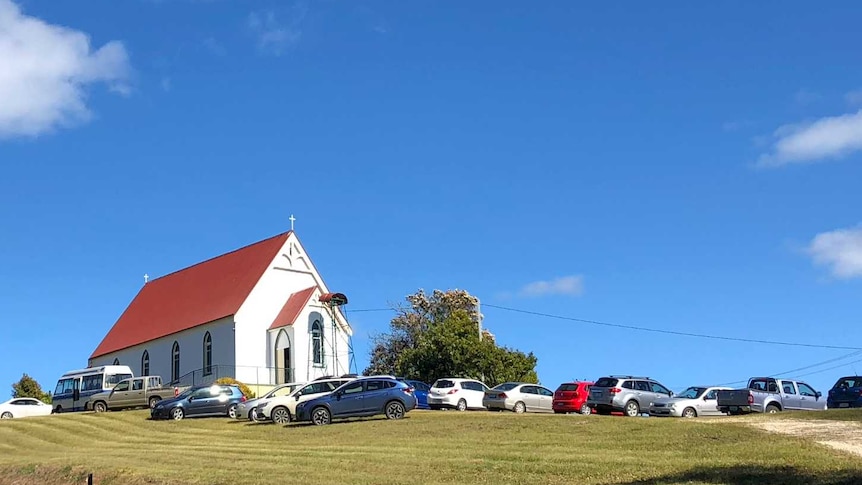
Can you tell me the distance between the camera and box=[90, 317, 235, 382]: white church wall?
56.9m

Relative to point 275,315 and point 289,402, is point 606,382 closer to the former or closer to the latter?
point 289,402

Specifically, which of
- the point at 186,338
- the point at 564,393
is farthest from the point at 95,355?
the point at 564,393

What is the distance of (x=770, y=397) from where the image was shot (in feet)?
123

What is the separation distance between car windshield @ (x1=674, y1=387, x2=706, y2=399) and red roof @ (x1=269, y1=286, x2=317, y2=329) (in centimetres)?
2600

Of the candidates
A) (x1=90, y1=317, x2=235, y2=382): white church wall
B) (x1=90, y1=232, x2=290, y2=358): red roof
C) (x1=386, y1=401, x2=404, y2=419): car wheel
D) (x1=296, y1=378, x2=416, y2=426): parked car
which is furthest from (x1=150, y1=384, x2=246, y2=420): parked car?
(x1=90, y1=232, x2=290, y2=358): red roof

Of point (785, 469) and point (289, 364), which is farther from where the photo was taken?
point (289, 364)

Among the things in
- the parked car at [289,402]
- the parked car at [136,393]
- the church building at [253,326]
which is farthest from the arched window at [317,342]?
the parked car at [289,402]

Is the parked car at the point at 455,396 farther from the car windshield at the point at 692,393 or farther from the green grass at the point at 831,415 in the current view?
the green grass at the point at 831,415

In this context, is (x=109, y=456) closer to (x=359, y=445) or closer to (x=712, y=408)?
(x=359, y=445)

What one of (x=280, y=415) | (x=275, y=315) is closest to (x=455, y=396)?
(x=280, y=415)

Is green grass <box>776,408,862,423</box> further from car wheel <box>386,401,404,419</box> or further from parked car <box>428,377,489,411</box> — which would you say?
parked car <box>428,377,489,411</box>

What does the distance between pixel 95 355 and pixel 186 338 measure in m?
13.0

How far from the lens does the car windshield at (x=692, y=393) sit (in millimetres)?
37188

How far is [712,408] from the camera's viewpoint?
37.0 meters
